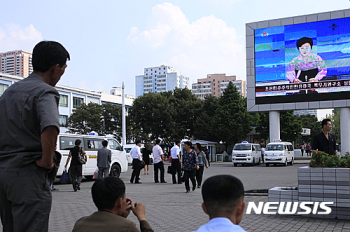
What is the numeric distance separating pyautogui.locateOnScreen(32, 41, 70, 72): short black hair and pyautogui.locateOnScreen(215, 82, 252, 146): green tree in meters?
43.4

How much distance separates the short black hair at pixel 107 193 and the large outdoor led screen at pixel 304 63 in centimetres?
3180

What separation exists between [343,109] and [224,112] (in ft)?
50.9

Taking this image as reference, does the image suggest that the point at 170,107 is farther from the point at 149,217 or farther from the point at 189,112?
the point at 149,217

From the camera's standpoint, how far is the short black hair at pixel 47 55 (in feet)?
9.01

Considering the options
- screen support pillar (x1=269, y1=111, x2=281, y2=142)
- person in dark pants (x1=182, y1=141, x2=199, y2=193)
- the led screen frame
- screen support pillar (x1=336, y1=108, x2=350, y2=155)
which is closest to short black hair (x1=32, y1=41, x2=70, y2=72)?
person in dark pants (x1=182, y1=141, x2=199, y2=193)

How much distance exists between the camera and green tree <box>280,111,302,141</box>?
49.8 metres

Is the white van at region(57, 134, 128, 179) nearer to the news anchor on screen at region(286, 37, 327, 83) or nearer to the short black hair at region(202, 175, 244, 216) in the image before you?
the short black hair at region(202, 175, 244, 216)

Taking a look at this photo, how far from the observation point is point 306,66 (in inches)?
1273

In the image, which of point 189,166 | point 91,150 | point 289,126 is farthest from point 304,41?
point 189,166

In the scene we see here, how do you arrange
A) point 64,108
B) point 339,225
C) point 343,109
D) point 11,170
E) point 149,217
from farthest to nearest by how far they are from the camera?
point 64,108, point 343,109, point 149,217, point 339,225, point 11,170

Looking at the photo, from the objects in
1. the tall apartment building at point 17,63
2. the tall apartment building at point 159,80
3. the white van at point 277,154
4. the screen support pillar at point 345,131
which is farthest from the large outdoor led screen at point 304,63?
the tall apartment building at point 17,63

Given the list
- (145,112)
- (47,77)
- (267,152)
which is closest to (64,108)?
(145,112)

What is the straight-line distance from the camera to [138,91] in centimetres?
18475

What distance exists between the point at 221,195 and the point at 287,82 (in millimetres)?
32651
